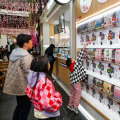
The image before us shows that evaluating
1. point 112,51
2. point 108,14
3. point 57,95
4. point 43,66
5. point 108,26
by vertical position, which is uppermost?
point 108,14

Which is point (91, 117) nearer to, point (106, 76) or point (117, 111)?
point (117, 111)

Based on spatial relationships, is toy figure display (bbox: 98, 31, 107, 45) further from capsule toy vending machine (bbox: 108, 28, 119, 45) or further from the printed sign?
the printed sign

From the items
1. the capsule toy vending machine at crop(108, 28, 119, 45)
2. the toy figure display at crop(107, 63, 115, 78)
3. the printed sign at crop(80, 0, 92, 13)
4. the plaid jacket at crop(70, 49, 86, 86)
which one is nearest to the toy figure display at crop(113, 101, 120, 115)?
the toy figure display at crop(107, 63, 115, 78)

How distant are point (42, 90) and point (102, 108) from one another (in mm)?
1516

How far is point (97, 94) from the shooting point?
7.80 ft

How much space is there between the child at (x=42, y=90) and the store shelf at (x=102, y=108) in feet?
3.85

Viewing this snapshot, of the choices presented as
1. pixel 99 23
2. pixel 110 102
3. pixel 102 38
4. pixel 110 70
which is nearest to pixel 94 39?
pixel 102 38

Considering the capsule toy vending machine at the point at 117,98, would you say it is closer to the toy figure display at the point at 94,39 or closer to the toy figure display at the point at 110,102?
the toy figure display at the point at 110,102

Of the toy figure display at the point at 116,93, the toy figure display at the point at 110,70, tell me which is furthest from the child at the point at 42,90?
the toy figure display at the point at 110,70

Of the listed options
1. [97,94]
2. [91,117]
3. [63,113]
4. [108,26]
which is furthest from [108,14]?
[63,113]

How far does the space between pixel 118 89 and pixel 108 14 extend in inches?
50.1

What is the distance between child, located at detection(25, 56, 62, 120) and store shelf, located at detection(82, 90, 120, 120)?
3.85ft

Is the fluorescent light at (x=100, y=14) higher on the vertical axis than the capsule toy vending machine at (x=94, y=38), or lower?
higher

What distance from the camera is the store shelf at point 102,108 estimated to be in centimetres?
189
